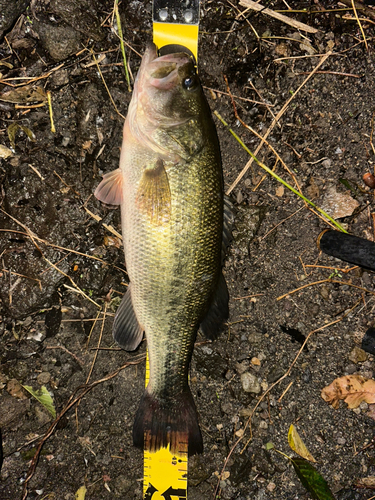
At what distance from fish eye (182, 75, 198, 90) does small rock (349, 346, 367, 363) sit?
2.42 m

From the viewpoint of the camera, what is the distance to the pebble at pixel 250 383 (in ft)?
8.89

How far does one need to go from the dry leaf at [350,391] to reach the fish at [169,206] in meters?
1.28

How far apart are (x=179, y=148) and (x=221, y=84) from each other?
3.31 feet

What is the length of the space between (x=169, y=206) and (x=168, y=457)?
6.35 ft

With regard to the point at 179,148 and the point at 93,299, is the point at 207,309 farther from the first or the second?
the point at 179,148

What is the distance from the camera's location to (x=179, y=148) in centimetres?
209

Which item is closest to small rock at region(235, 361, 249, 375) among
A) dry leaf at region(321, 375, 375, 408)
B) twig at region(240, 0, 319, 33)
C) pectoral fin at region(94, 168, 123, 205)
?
dry leaf at region(321, 375, 375, 408)

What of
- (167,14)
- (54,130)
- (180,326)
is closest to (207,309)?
(180,326)

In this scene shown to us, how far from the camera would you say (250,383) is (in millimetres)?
2711

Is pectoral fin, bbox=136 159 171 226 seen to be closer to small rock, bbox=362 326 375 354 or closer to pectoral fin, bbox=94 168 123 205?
pectoral fin, bbox=94 168 123 205

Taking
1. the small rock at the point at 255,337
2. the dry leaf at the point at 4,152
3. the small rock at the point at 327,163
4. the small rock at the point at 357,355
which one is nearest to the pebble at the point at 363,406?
the small rock at the point at 357,355

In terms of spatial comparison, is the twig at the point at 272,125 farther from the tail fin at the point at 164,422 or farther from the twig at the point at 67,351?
the twig at the point at 67,351

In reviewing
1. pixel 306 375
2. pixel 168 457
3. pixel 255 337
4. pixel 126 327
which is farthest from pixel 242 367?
pixel 126 327

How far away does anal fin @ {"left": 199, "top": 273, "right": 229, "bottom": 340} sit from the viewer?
2.47 m
